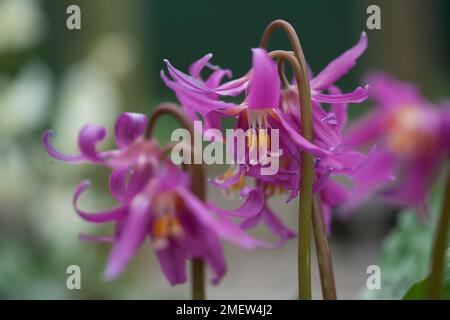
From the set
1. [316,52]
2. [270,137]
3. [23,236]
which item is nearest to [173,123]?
[316,52]

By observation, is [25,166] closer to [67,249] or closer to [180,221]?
[67,249]

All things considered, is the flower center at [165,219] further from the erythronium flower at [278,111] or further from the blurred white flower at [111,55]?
the blurred white flower at [111,55]

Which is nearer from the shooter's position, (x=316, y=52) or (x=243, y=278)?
(x=243, y=278)

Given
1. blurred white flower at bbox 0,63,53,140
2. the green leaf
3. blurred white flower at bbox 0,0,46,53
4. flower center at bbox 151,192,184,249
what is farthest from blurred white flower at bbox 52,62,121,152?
flower center at bbox 151,192,184,249

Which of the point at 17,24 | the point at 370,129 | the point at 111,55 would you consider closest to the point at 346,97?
the point at 370,129

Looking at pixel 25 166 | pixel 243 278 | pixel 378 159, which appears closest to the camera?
pixel 378 159

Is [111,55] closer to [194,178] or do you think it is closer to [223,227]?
[194,178]
